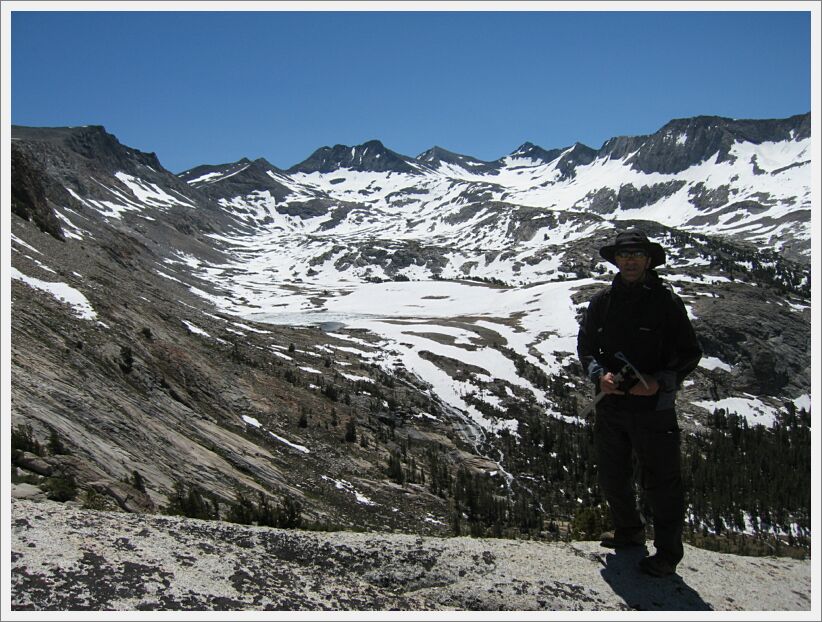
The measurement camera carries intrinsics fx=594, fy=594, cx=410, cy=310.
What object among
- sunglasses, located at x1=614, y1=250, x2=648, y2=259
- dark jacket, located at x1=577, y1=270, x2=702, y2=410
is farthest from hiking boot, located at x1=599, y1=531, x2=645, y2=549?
sunglasses, located at x1=614, y1=250, x2=648, y2=259

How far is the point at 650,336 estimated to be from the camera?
6770mm

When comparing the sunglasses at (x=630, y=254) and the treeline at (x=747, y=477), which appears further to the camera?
the treeline at (x=747, y=477)

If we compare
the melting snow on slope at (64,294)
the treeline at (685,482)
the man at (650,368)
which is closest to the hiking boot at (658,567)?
the man at (650,368)

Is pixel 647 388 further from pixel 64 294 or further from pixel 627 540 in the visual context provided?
pixel 64 294

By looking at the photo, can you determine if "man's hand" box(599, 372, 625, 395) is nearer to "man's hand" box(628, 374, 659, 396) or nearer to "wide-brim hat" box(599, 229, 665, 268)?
"man's hand" box(628, 374, 659, 396)

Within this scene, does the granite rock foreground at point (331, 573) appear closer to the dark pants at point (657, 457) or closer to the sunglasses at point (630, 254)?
the dark pants at point (657, 457)

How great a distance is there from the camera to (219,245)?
192 meters

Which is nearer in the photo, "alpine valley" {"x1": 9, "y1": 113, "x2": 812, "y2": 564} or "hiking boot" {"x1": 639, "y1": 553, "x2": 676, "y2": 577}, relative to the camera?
"hiking boot" {"x1": 639, "y1": 553, "x2": 676, "y2": 577}

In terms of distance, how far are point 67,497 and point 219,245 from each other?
19440 cm

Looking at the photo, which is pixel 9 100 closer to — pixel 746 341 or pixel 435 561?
pixel 435 561

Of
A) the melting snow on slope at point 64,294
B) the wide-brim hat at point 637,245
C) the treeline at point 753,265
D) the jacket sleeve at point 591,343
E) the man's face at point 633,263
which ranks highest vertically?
the treeline at point 753,265

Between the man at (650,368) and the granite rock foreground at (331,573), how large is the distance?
67cm

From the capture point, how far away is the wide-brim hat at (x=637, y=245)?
6.69 meters

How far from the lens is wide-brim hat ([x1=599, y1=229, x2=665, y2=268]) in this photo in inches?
263
